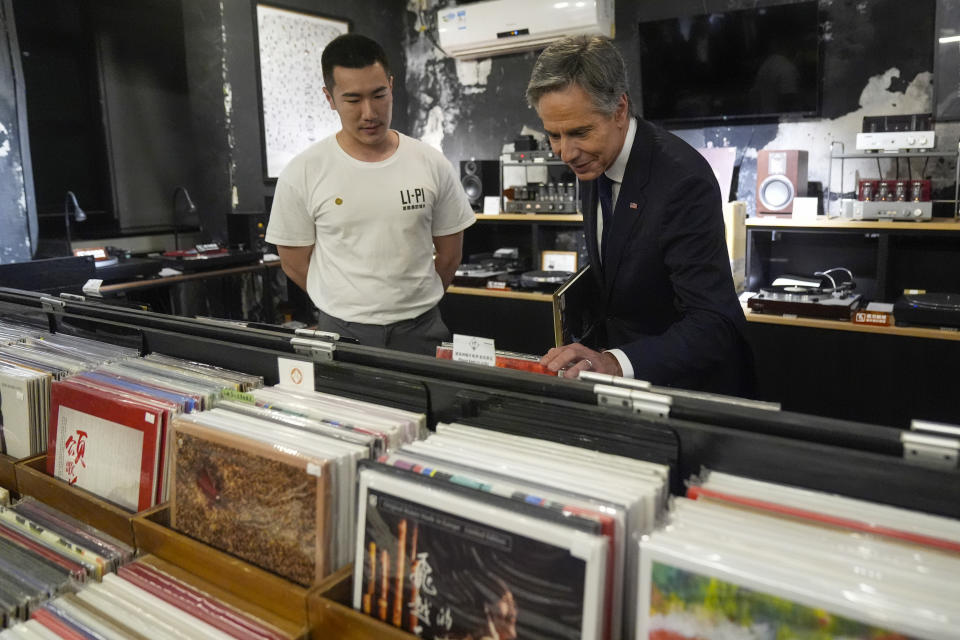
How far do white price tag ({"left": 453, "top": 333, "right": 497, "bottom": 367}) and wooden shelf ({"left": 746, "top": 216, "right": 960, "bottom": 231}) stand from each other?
2851mm

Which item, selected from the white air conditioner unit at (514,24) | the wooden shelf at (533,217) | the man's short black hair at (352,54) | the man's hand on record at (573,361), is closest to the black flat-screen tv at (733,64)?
the white air conditioner unit at (514,24)

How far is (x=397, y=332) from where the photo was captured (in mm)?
2219

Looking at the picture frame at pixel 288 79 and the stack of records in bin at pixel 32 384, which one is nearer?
the stack of records in bin at pixel 32 384

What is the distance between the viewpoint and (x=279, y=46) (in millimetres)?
4730

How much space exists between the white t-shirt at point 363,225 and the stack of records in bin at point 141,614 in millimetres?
1288

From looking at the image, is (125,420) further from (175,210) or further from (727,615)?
(175,210)

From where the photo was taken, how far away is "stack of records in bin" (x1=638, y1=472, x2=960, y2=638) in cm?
56

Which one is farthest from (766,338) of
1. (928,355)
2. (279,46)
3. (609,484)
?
(279,46)

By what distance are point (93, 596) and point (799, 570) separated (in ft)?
2.86

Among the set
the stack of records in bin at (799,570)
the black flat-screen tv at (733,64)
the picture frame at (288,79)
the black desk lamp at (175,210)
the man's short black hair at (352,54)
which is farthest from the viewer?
the black desk lamp at (175,210)

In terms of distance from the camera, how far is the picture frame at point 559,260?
15.4ft

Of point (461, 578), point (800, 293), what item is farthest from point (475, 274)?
point (461, 578)

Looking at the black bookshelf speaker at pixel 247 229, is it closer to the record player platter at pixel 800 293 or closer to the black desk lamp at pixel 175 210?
the black desk lamp at pixel 175 210

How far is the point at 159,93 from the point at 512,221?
2.66 m
